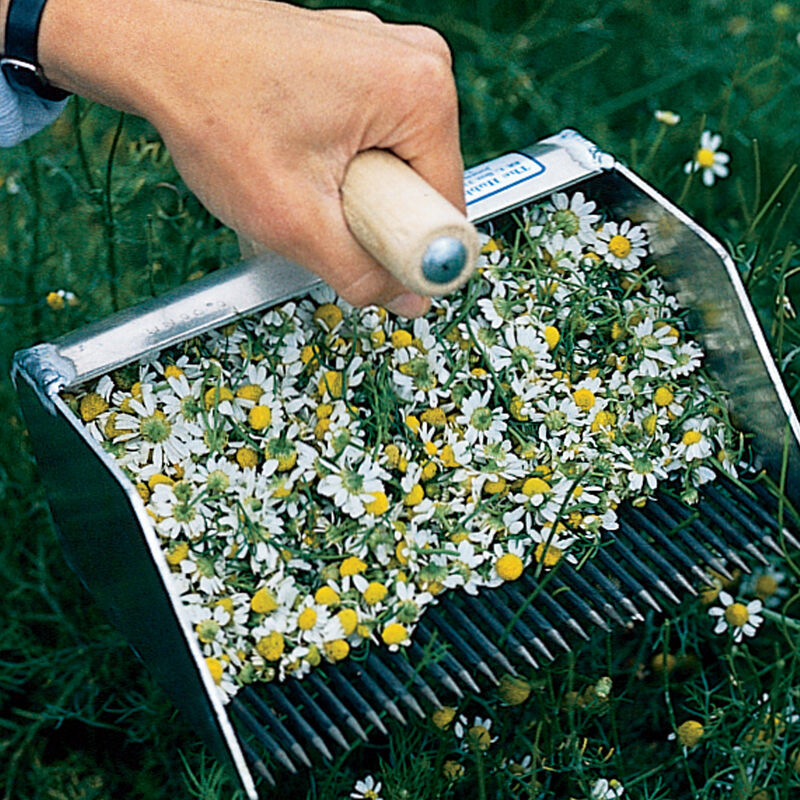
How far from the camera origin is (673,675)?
116 cm

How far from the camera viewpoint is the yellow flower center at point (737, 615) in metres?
1.04

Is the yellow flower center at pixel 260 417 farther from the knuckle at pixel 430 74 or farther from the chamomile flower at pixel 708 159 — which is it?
the chamomile flower at pixel 708 159

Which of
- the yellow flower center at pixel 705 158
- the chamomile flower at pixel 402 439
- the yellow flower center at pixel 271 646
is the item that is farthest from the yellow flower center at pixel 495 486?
the yellow flower center at pixel 705 158

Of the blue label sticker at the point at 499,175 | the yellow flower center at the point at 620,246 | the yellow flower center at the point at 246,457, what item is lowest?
the yellow flower center at the point at 246,457

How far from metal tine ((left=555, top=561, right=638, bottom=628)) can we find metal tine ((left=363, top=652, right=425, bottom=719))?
0.16m

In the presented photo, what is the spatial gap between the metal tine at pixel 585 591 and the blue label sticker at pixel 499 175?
315mm

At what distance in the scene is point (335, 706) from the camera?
33.9 inches

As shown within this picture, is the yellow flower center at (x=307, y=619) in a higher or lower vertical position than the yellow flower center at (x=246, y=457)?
lower

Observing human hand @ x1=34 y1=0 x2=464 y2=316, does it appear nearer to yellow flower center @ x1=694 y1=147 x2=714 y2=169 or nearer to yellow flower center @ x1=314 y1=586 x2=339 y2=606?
yellow flower center @ x1=314 y1=586 x2=339 y2=606

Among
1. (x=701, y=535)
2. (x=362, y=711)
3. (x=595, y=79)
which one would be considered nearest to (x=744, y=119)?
(x=595, y=79)

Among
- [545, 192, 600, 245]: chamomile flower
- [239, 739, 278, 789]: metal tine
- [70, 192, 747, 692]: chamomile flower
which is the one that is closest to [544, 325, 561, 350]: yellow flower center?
[70, 192, 747, 692]: chamomile flower

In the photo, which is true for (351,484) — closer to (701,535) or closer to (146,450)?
(146,450)

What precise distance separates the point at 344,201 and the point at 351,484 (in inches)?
8.8

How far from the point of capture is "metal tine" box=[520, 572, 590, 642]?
92cm
